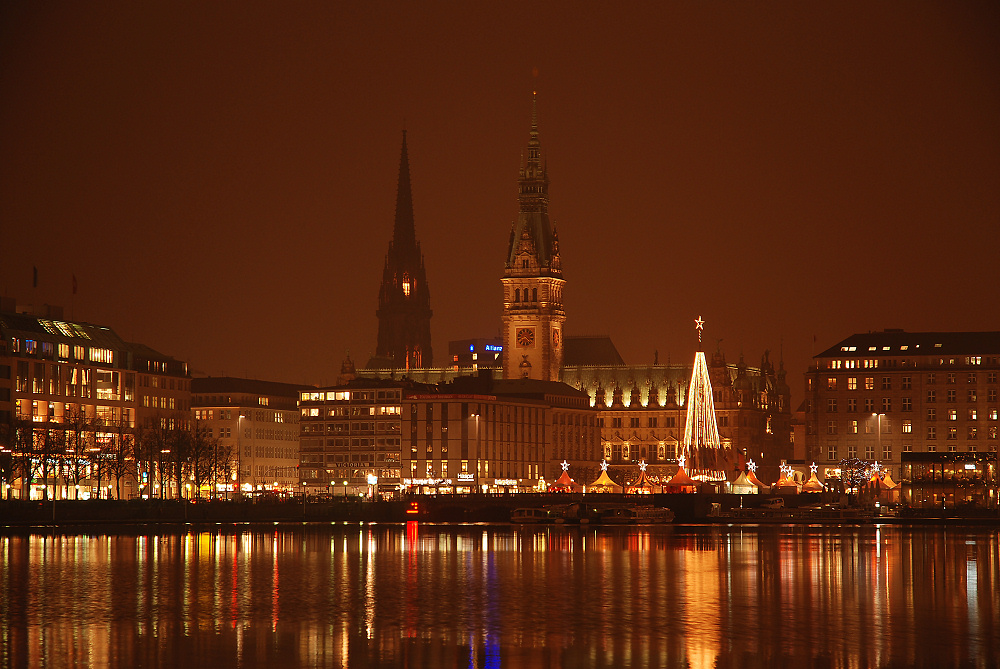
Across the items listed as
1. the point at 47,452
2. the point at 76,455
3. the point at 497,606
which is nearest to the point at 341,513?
the point at 76,455

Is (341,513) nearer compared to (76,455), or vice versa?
(76,455)

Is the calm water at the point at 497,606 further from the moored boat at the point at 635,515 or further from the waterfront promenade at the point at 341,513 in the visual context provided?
the moored boat at the point at 635,515

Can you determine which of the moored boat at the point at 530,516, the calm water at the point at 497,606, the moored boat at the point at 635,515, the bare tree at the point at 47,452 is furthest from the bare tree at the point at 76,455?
the calm water at the point at 497,606

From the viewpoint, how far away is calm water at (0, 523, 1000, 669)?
163 feet

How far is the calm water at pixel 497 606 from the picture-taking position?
1957 inches

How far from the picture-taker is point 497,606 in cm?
6444

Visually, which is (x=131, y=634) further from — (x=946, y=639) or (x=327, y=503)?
(x=327, y=503)

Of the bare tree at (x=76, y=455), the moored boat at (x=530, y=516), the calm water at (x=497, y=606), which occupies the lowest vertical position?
the moored boat at (x=530, y=516)

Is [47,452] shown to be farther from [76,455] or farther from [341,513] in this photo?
[341,513]

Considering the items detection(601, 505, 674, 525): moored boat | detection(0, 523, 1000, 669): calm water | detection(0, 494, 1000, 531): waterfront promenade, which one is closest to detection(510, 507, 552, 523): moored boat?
detection(601, 505, 674, 525): moored boat

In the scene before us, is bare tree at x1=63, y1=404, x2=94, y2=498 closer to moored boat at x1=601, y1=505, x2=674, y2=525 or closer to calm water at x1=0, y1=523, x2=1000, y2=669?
moored boat at x1=601, y1=505, x2=674, y2=525

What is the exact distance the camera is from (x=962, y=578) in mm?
78562

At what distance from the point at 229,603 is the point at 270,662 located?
1769 cm

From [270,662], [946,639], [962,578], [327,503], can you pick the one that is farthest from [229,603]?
Answer: [327,503]
